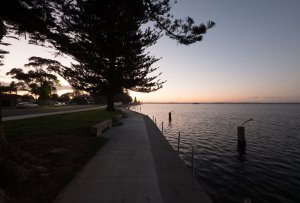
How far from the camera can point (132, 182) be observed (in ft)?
21.6

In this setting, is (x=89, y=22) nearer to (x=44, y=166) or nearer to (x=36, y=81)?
(x=44, y=166)

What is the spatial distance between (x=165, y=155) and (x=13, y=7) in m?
7.51

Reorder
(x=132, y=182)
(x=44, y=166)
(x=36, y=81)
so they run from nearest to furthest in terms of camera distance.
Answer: (x=132, y=182)
(x=44, y=166)
(x=36, y=81)

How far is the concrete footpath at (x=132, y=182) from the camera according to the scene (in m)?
5.62

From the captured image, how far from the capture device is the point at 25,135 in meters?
12.9

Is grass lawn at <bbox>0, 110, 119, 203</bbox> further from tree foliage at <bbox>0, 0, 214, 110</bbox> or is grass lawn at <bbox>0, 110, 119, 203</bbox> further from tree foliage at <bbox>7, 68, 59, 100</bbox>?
tree foliage at <bbox>7, 68, 59, 100</bbox>

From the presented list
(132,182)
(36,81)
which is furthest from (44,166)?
(36,81)

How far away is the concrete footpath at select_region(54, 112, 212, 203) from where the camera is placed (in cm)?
562

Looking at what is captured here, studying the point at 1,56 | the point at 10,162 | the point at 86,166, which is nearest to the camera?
the point at 10,162

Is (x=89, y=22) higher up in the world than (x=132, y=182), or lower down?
higher up

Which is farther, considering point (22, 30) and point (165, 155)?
point (165, 155)

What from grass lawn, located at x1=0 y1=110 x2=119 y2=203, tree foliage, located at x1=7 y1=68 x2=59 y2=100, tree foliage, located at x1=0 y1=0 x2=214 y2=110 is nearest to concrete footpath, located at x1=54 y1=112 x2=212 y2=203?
grass lawn, located at x1=0 y1=110 x2=119 y2=203

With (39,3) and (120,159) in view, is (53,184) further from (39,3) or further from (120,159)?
(39,3)

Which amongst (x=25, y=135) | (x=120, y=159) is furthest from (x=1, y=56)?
(x=120, y=159)
